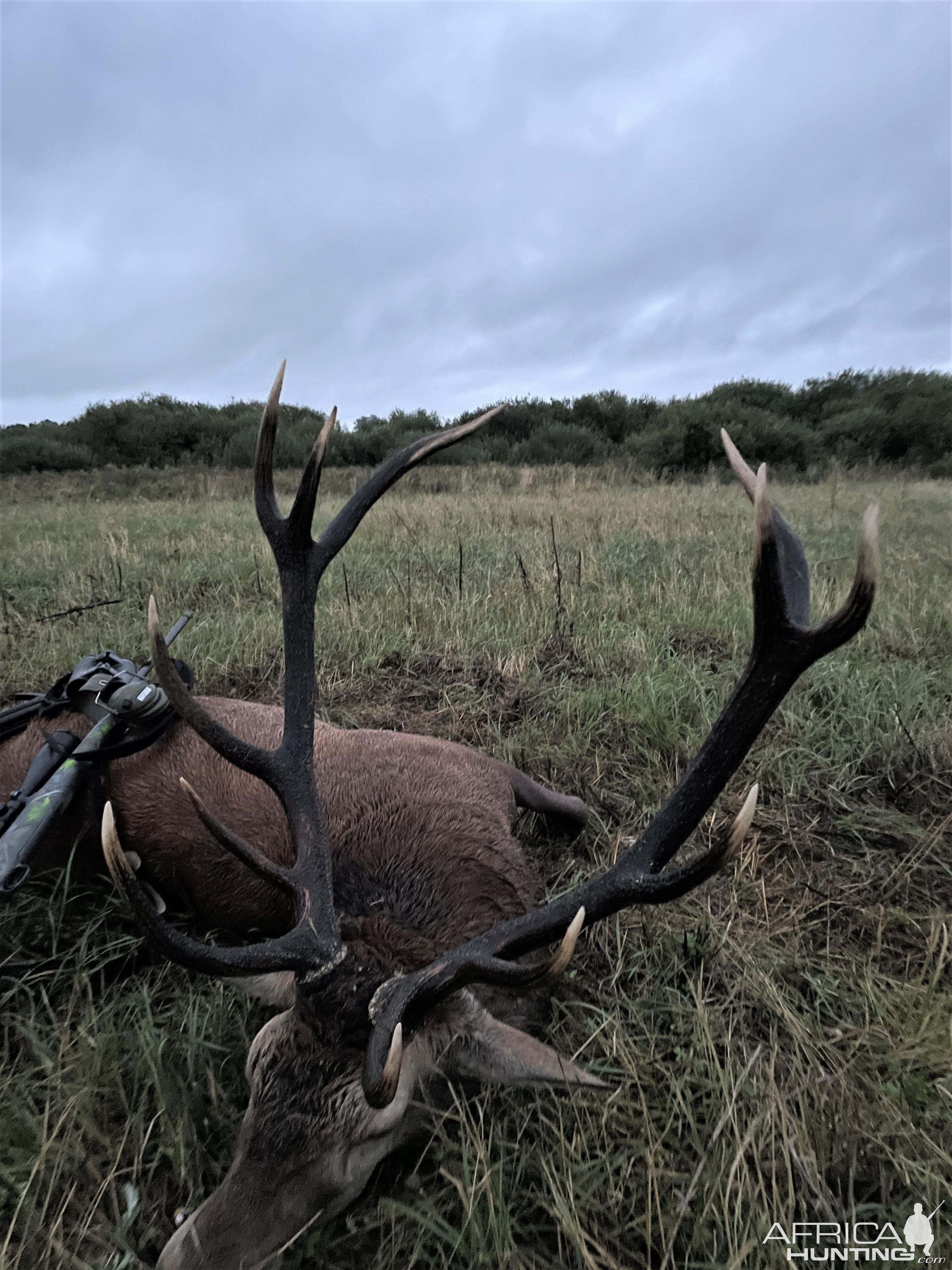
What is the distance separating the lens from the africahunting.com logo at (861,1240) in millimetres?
1198

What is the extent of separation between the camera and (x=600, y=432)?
77.5 feet

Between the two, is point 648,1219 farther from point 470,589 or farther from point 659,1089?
point 470,589

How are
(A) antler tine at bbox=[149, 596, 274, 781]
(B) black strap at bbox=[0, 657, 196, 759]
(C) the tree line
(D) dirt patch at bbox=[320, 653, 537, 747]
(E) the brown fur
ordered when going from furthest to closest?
1. (C) the tree line
2. (D) dirt patch at bbox=[320, 653, 537, 747]
3. (B) black strap at bbox=[0, 657, 196, 759]
4. (E) the brown fur
5. (A) antler tine at bbox=[149, 596, 274, 781]

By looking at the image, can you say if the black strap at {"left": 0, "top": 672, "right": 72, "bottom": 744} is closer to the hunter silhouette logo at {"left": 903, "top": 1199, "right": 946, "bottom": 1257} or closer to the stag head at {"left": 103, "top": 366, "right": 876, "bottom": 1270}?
the stag head at {"left": 103, "top": 366, "right": 876, "bottom": 1270}

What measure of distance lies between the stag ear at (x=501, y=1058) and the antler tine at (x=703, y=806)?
15 cm

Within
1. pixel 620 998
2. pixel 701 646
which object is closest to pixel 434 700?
pixel 701 646

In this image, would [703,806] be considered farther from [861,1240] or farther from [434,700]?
[434,700]

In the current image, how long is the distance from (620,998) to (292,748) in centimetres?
111

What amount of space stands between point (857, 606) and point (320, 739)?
1.82m

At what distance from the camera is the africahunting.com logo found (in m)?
1.20

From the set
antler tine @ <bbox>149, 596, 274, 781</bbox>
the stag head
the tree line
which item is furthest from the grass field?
the tree line

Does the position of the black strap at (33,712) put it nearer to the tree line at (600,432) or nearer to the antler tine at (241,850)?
the antler tine at (241,850)

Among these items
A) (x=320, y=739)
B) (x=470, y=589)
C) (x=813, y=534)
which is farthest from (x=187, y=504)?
(x=320, y=739)

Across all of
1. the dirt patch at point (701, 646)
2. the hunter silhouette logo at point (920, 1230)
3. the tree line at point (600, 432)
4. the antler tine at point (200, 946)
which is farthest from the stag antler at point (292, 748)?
the tree line at point (600, 432)
